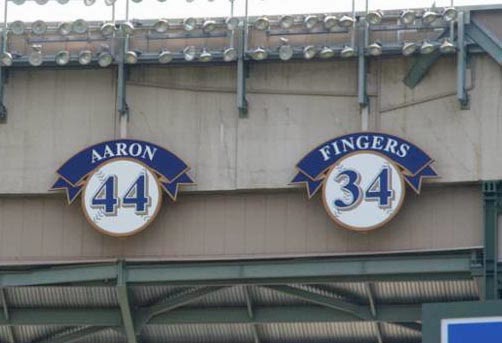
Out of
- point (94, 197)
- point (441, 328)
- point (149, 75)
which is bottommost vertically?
point (441, 328)

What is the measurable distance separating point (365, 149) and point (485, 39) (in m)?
3.78

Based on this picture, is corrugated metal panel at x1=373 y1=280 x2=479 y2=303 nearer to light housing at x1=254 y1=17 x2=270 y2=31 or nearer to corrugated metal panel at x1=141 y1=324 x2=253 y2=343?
corrugated metal panel at x1=141 y1=324 x2=253 y2=343

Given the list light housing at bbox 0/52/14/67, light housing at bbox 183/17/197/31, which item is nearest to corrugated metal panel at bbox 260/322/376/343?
light housing at bbox 183/17/197/31

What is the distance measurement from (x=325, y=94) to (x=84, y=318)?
8264 mm

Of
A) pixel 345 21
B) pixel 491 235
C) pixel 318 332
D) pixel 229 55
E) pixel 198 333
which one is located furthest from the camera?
pixel 198 333

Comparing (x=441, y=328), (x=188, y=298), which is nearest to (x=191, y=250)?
(x=188, y=298)

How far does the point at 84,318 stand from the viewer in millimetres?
48031

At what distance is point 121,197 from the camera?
1815 inches

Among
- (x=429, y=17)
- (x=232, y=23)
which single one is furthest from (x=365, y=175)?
(x=232, y=23)

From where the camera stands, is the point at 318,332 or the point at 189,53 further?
the point at 318,332

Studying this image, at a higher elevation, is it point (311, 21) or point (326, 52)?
point (311, 21)

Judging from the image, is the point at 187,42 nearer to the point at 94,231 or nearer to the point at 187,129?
the point at 187,129

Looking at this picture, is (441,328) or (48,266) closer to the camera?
(441,328)

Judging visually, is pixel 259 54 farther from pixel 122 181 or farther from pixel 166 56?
pixel 122 181
